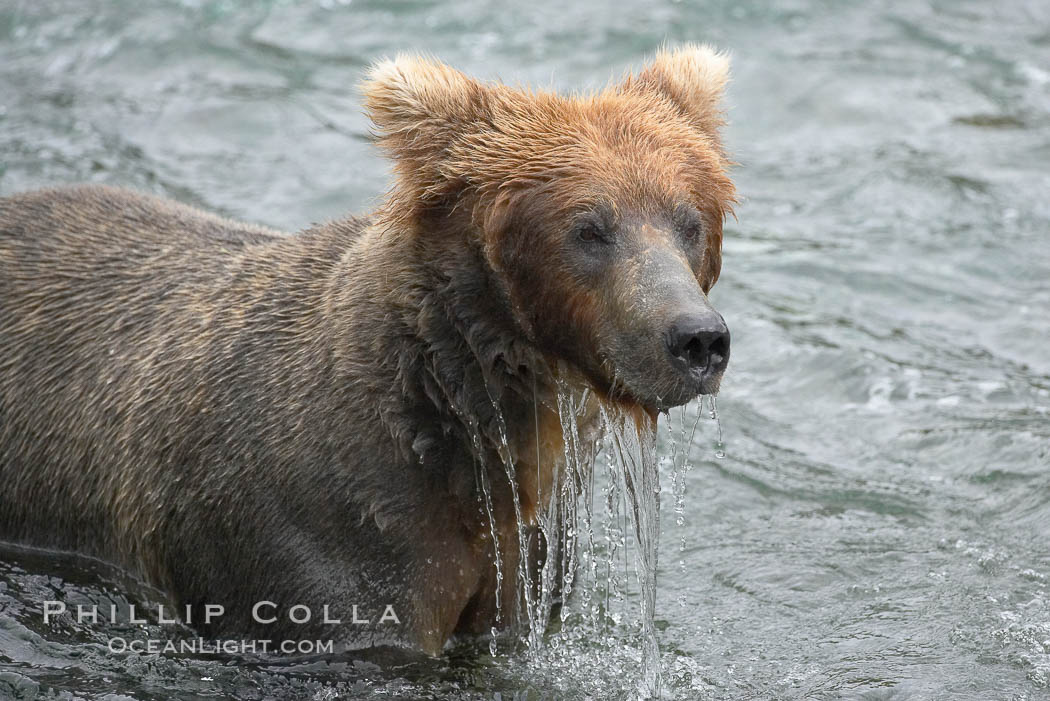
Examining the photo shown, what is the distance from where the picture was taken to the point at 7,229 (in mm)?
6820

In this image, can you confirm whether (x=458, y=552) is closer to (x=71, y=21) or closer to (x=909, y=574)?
(x=909, y=574)

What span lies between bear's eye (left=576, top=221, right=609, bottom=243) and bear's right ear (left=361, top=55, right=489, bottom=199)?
1.79ft

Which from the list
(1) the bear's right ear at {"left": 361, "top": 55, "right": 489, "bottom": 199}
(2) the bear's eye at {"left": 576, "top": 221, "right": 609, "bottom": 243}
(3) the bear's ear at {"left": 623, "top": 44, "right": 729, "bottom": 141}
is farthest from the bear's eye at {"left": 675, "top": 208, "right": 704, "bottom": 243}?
(1) the bear's right ear at {"left": 361, "top": 55, "right": 489, "bottom": 199}

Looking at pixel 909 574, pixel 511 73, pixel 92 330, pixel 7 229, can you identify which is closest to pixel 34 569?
pixel 92 330

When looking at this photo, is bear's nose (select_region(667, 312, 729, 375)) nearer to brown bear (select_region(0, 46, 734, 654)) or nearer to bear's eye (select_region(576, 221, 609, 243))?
brown bear (select_region(0, 46, 734, 654))

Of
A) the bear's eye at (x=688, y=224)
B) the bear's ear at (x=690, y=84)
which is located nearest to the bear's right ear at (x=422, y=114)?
the bear's ear at (x=690, y=84)

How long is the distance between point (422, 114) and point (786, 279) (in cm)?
562

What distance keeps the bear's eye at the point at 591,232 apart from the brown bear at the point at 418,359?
11 millimetres

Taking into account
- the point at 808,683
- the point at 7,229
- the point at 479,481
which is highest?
the point at 7,229

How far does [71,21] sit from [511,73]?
14.7 ft

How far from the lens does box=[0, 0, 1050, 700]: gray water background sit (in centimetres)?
611

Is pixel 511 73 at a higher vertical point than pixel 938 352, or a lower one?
higher

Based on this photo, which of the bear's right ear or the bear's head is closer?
the bear's head

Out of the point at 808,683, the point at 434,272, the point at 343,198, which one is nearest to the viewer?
the point at 434,272
